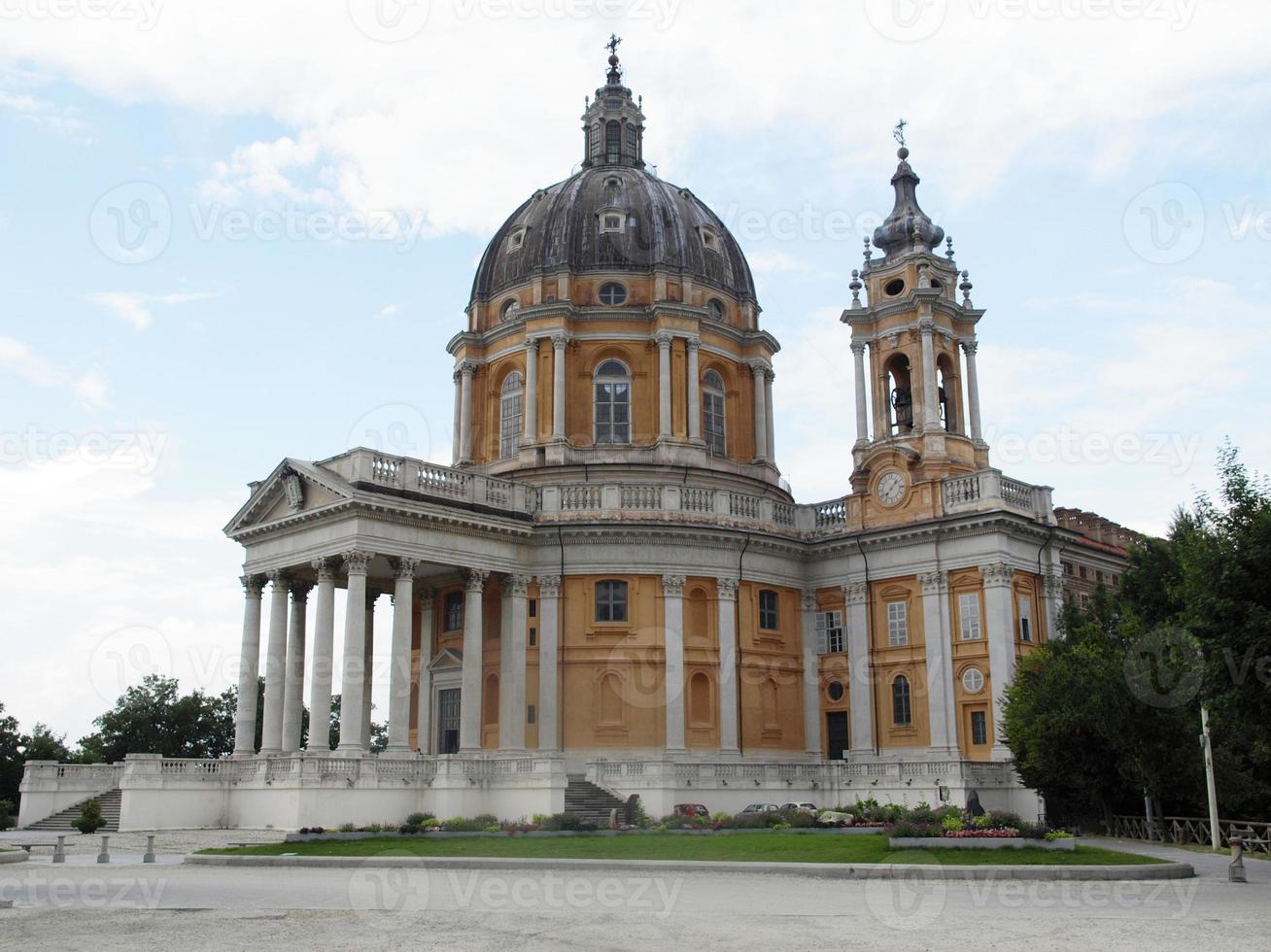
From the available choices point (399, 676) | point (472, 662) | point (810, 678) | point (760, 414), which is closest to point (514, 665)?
point (472, 662)

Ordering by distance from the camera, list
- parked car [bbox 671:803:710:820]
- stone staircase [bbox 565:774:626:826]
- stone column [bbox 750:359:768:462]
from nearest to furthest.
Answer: parked car [bbox 671:803:710:820] < stone staircase [bbox 565:774:626:826] < stone column [bbox 750:359:768:462]

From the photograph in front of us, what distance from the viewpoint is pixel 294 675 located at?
147 feet

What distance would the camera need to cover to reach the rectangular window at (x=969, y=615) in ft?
145

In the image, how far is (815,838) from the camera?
28.4m

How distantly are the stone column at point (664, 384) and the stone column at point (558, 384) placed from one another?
3801mm

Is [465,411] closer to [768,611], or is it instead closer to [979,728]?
[768,611]

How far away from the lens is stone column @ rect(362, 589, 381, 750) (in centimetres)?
4309

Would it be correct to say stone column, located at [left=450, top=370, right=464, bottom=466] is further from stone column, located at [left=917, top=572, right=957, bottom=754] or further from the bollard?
the bollard

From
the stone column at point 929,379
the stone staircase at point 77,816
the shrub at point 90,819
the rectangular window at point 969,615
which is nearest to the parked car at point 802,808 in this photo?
the rectangular window at point 969,615

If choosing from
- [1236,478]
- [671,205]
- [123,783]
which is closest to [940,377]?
[671,205]

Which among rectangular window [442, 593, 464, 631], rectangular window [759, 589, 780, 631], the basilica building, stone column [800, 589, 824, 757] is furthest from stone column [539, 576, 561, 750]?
stone column [800, 589, 824, 757]

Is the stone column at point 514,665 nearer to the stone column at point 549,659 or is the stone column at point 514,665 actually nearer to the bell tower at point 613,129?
the stone column at point 549,659

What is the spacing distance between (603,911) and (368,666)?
29947 millimetres

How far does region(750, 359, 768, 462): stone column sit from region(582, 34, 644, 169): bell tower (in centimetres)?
1200
